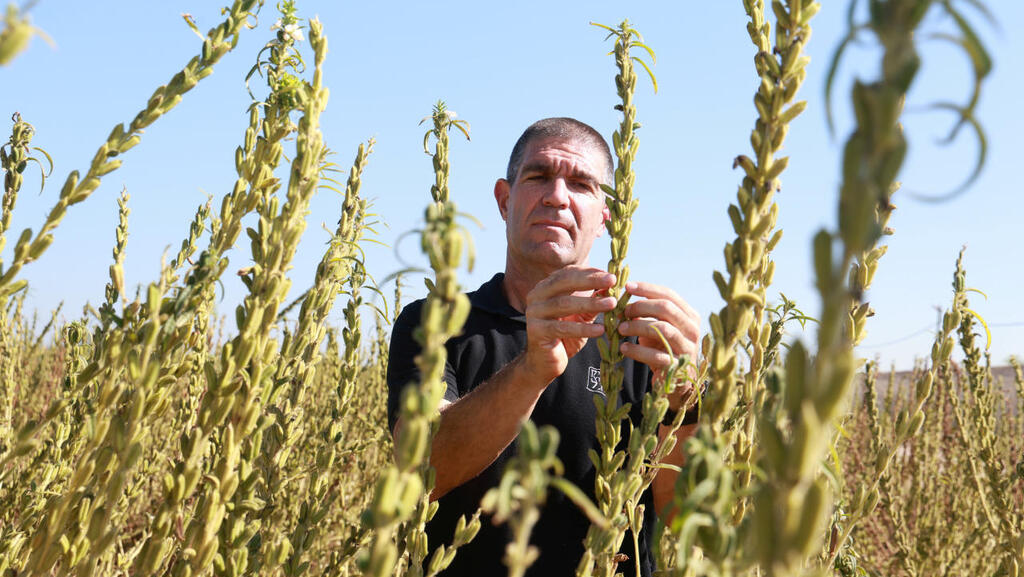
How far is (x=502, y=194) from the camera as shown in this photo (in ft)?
12.8

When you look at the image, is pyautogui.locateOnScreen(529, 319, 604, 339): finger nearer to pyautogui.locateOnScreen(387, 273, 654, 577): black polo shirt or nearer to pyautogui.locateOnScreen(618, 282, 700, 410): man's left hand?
pyautogui.locateOnScreen(618, 282, 700, 410): man's left hand

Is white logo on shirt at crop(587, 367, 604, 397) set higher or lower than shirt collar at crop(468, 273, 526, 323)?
lower

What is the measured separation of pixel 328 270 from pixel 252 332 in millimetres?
488

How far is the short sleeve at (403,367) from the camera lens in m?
2.77

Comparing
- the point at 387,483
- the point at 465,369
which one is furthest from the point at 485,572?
the point at 387,483

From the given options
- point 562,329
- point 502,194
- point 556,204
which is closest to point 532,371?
point 562,329

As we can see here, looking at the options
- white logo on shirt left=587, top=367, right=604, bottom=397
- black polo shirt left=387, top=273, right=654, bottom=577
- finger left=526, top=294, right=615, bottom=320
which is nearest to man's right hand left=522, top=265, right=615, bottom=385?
finger left=526, top=294, right=615, bottom=320

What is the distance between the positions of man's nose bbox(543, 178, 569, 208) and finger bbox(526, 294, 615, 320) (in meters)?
1.32

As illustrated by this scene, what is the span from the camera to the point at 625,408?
1.06 m

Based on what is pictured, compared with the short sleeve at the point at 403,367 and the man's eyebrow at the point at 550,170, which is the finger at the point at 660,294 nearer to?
the short sleeve at the point at 403,367

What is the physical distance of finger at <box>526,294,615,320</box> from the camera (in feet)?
4.72

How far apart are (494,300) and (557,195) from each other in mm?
652

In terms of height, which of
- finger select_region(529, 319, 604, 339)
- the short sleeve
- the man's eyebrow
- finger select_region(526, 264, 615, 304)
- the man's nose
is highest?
the man's eyebrow

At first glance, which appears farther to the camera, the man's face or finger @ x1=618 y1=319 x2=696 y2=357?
the man's face
